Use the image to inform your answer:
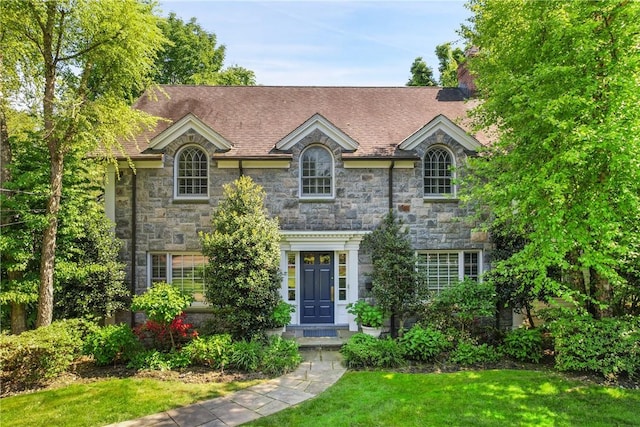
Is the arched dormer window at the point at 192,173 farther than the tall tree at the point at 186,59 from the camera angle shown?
No

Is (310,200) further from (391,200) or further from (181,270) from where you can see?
(181,270)

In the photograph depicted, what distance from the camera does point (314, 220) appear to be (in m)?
11.8

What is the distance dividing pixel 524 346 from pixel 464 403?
142 inches

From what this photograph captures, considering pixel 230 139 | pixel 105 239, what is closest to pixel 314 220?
pixel 230 139

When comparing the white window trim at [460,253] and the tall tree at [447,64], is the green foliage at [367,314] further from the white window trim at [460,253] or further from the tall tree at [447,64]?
the tall tree at [447,64]

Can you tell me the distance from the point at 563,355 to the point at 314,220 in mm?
7610

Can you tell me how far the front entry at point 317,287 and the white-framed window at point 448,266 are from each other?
3251 mm

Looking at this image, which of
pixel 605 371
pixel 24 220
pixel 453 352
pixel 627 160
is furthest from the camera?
pixel 453 352

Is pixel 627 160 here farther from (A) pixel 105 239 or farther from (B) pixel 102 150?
(B) pixel 102 150

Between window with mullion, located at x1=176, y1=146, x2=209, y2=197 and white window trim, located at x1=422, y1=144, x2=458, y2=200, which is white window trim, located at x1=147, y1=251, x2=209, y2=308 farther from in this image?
white window trim, located at x1=422, y1=144, x2=458, y2=200

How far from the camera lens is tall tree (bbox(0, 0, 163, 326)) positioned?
27.1ft

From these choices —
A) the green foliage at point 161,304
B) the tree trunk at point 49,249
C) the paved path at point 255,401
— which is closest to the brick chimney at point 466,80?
the paved path at point 255,401

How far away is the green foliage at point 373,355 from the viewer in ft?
29.7

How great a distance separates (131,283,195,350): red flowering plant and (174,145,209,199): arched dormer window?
3.32 meters
